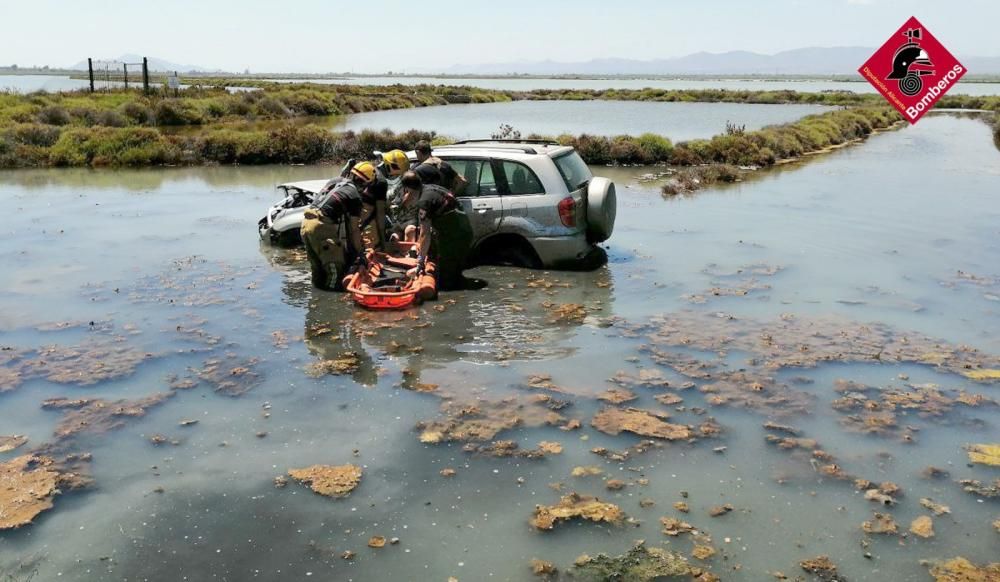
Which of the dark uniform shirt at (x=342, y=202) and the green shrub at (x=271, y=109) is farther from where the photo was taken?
the green shrub at (x=271, y=109)

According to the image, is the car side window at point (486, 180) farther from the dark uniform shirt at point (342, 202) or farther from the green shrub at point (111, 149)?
the green shrub at point (111, 149)

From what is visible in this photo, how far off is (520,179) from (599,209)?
1235 millimetres

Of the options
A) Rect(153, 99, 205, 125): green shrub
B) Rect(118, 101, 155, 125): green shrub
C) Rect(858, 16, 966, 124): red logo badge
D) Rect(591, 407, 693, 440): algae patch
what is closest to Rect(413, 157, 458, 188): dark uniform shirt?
Rect(591, 407, 693, 440): algae patch

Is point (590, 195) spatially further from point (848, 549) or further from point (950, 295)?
point (848, 549)

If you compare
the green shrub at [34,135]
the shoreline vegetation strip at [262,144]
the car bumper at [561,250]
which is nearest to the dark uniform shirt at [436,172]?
the car bumper at [561,250]

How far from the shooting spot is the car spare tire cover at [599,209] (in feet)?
38.6

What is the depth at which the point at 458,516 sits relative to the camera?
562 centimetres

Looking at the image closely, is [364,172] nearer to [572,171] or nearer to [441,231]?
[441,231]

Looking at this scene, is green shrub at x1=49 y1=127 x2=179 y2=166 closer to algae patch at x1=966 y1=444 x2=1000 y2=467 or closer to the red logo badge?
the red logo badge

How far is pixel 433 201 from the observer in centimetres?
1090

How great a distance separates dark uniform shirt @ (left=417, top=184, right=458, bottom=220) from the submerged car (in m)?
0.71

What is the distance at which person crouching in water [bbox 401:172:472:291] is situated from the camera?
35.8 feet

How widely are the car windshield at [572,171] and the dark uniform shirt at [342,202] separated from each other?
2.94 m

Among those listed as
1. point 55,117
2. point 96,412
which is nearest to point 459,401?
point 96,412
